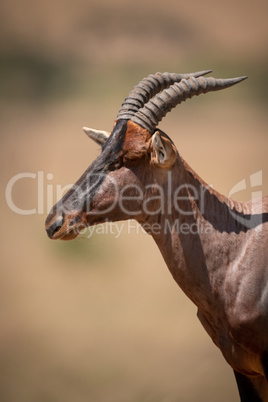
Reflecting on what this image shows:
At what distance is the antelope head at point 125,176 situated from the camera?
4.18m

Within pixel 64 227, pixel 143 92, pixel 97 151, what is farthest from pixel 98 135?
pixel 97 151

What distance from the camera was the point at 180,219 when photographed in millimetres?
Result: 4332

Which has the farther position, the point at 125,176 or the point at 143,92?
the point at 143,92

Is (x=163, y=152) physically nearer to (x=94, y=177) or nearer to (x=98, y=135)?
(x=94, y=177)

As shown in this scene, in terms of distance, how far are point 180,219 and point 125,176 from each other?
0.60 meters

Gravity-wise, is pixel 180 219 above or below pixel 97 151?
below

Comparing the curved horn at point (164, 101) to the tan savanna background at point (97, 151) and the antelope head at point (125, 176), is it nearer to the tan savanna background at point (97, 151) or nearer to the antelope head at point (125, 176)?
the antelope head at point (125, 176)

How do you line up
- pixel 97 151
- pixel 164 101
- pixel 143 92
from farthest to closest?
1. pixel 97 151
2. pixel 143 92
3. pixel 164 101

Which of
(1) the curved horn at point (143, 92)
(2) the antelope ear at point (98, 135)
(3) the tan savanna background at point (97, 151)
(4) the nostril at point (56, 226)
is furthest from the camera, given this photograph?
(3) the tan savanna background at point (97, 151)

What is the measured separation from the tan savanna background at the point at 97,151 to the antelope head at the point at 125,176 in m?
3.83

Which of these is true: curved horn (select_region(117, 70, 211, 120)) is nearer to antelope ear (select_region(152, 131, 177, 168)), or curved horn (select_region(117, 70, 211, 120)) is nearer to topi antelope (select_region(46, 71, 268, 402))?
topi antelope (select_region(46, 71, 268, 402))

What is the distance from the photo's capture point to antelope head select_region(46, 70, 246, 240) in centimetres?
418

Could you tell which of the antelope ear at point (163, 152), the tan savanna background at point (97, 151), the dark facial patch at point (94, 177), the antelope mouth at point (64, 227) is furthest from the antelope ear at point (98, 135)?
the tan savanna background at point (97, 151)

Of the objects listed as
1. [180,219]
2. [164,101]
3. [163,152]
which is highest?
[164,101]
